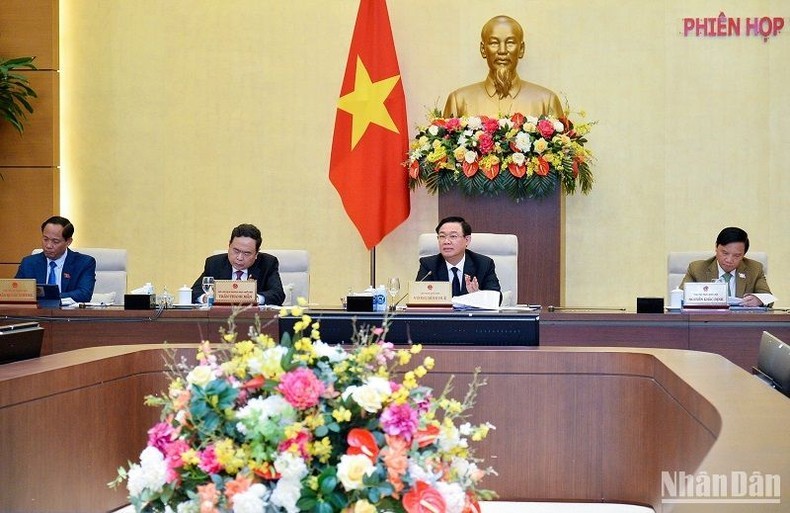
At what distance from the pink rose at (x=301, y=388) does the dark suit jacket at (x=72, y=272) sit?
4.30 meters

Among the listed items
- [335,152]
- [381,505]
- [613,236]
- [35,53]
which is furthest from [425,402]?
[35,53]

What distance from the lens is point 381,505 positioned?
4.91 feet

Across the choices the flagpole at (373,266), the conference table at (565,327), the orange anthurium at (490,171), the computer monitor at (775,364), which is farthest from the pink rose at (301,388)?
the flagpole at (373,266)

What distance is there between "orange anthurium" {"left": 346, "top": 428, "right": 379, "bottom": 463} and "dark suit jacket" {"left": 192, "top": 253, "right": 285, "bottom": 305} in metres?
3.77

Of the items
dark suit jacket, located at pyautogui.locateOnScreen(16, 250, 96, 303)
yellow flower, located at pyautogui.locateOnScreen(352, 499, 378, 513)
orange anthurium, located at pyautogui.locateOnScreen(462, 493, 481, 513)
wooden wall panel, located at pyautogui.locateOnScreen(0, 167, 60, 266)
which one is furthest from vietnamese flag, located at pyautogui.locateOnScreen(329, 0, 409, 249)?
yellow flower, located at pyautogui.locateOnScreen(352, 499, 378, 513)

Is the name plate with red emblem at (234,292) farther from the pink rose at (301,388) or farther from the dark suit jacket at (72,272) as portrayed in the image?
the pink rose at (301,388)

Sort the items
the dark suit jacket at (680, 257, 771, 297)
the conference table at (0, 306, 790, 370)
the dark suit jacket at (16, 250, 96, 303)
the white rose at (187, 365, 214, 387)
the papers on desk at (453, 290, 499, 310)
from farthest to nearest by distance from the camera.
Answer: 1. the dark suit jacket at (16, 250, 96, 303)
2. the dark suit jacket at (680, 257, 771, 297)
3. the conference table at (0, 306, 790, 370)
4. the papers on desk at (453, 290, 499, 310)
5. the white rose at (187, 365, 214, 387)

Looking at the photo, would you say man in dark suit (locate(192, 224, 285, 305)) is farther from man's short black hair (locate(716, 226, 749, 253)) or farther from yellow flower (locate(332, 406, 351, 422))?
yellow flower (locate(332, 406, 351, 422))

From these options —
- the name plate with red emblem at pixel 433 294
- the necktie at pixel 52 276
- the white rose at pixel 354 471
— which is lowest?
the white rose at pixel 354 471

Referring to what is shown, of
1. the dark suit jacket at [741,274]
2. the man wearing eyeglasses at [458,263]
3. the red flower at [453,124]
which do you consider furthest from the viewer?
the red flower at [453,124]

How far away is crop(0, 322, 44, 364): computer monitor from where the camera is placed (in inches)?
104

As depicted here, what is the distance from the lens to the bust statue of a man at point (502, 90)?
6746 millimetres

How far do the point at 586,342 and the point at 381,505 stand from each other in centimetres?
310

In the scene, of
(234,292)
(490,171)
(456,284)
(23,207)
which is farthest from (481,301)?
(23,207)
